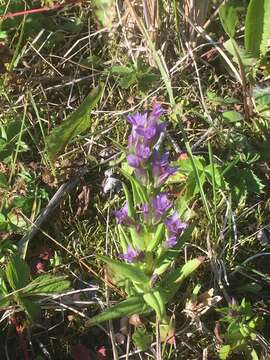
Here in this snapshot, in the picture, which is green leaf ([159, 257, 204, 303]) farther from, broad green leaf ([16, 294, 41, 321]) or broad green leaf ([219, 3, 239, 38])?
broad green leaf ([219, 3, 239, 38])

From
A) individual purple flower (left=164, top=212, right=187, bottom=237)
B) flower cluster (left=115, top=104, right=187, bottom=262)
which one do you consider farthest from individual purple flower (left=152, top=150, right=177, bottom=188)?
individual purple flower (left=164, top=212, right=187, bottom=237)

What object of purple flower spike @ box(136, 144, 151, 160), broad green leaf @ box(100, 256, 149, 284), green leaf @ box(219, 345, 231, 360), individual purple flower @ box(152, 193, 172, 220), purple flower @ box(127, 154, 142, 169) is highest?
purple flower spike @ box(136, 144, 151, 160)

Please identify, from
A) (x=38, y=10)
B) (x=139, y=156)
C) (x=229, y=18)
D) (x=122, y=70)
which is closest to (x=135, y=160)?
(x=139, y=156)

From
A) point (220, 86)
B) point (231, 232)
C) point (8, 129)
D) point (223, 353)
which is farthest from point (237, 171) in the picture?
point (8, 129)

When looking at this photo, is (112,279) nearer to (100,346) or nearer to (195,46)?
(100,346)

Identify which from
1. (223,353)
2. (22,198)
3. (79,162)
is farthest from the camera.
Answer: (79,162)
